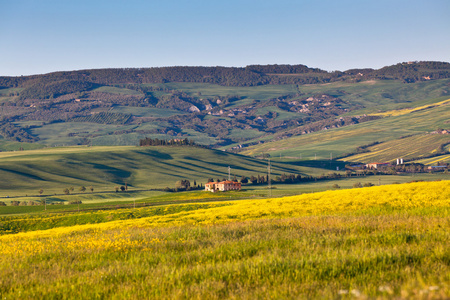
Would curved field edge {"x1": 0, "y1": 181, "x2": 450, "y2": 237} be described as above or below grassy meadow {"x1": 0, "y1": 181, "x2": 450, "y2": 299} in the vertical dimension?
below

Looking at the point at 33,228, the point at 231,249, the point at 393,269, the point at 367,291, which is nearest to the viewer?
the point at 367,291

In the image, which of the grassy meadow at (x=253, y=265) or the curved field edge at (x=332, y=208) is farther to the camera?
the curved field edge at (x=332, y=208)

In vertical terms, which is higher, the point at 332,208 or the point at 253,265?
the point at 253,265

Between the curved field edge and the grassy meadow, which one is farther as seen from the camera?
the curved field edge

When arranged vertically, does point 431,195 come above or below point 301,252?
below

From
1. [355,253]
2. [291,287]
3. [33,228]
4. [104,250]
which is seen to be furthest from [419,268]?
[33,228]

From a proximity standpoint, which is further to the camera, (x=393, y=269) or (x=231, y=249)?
(x=231, y=249)

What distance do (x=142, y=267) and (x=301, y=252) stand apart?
168 inches

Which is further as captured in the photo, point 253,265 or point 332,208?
point 332,208

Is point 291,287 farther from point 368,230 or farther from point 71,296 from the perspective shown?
point 368,230

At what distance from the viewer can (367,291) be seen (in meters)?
9.28

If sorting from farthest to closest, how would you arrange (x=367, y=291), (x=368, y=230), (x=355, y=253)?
(x=368, y=230) → (x=355, y=253) → (x=367, y=291)

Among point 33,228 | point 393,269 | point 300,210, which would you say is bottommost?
point 33,228

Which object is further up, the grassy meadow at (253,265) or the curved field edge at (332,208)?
the grassy meadow at (253,265)
